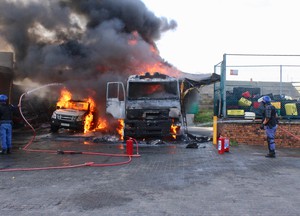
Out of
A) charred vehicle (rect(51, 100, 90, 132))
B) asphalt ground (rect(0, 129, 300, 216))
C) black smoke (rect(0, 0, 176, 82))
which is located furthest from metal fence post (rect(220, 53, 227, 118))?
charred vehicle (rect(51, 100, 90, 132))

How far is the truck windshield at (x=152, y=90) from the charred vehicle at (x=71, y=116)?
13.6 feet

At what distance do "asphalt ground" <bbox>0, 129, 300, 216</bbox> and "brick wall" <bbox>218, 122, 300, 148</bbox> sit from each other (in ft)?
4.99

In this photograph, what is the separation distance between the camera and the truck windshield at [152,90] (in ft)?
44.1

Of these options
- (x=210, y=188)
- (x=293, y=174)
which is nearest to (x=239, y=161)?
(x=293, y=174)

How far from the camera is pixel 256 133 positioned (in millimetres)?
11883

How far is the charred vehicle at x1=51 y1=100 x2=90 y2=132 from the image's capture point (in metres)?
16.4

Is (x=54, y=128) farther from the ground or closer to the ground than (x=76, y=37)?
closer to the ground

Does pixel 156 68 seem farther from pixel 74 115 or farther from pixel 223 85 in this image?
pixel 223 85

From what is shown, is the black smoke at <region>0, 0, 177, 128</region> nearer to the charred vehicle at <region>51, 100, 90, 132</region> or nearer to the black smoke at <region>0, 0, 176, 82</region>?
the black smoke at <region>0, 0, 176, 82</region>

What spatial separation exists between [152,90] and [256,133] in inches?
165

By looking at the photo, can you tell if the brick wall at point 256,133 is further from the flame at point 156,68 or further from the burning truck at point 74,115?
the burning truck at point 74,115

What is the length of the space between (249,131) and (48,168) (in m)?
7.01

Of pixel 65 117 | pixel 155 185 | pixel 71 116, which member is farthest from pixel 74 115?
pixel 155 185

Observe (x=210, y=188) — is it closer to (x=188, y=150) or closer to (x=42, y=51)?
(x=188, y=150)
